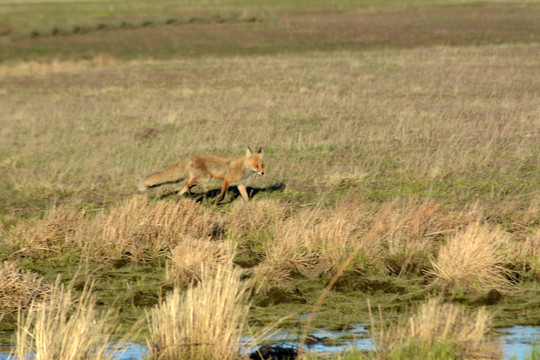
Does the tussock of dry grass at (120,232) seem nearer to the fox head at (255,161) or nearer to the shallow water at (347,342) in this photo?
the fox head at (255,161)

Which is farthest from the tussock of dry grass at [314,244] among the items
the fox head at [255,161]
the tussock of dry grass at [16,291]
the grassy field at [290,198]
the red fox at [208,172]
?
the tussock of dry grass at [16,291]

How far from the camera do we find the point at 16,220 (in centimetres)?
1038

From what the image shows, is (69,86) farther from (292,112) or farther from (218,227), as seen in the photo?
(218,227)

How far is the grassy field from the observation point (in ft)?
22.8

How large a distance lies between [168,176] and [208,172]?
631 millimetres

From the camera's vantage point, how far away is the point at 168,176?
11172 mm

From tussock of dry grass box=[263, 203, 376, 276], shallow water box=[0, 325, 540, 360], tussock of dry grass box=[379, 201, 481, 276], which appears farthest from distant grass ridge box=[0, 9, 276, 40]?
shallow water box=[0, 325, 540, 360]

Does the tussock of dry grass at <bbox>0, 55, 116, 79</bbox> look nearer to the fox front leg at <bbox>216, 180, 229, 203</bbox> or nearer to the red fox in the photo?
the red fox

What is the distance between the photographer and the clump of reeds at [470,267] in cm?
738

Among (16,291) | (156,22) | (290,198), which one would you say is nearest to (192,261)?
(16,291)

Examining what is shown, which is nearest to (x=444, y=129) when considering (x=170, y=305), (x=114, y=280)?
(x=114, y=280)

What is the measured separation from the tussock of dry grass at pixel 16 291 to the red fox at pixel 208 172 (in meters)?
4.22

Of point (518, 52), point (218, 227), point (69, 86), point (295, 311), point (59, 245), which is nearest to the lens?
point (295, 311)

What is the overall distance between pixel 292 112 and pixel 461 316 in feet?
44.2
